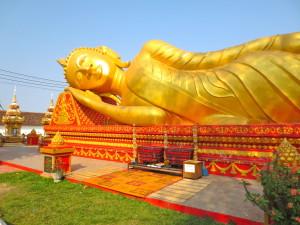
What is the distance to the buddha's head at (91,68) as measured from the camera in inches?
343

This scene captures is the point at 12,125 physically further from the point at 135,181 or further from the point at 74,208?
the point at 74,208

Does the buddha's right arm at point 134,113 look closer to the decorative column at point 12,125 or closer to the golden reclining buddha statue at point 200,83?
the golden reclining buddha statue at point 200,83

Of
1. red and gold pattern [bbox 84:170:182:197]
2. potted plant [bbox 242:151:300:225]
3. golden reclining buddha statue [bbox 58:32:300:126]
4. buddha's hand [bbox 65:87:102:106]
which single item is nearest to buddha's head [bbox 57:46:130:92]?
golden reclining buddha statue [bbox 58:32:300:126]

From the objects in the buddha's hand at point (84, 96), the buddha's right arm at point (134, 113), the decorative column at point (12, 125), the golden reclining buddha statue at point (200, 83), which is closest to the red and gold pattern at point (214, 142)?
the buddha's right arm at point (134, 113)

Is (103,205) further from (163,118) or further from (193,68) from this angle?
(193,68)

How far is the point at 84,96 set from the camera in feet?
28.5

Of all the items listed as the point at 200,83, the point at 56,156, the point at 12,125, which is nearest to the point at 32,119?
the point at 12,125

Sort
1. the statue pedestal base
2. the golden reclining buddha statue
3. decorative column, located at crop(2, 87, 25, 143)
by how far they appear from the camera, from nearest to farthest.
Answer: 1. the statue pedestal base
2. the golden reclining buddha statue
3. decorative column, located at crop(2, 87, 25, 143)

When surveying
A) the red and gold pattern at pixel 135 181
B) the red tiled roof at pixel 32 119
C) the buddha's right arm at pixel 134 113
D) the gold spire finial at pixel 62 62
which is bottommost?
the red and gold pattern at pixel 135 181

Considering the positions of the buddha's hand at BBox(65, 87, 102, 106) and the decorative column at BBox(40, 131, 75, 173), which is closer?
the decorative column at BBox(40, 131, 75, 173)

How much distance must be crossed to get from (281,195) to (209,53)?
5.86m

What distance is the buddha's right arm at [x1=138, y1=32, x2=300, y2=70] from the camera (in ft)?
18.9

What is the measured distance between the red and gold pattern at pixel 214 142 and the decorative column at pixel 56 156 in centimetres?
200

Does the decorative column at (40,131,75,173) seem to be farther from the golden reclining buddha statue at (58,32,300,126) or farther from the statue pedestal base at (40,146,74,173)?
the golden reclining buddha statue at (58,32,300,126)
